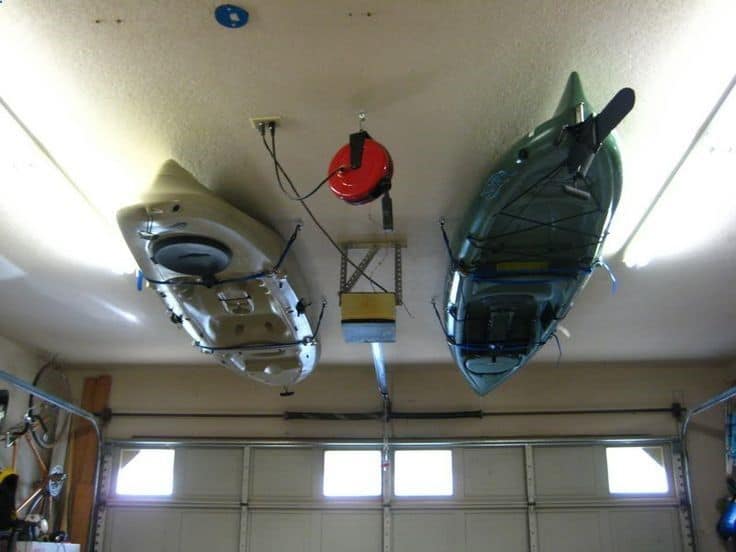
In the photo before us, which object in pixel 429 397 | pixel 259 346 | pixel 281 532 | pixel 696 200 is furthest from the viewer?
pixel 429 397

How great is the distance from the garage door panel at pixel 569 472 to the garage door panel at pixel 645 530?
28 centimetres

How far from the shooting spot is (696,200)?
3.26 meters

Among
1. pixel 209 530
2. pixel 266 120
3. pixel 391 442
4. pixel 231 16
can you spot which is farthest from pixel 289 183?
pixel 209 530

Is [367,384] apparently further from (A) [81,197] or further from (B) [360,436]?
(A) [81,197]

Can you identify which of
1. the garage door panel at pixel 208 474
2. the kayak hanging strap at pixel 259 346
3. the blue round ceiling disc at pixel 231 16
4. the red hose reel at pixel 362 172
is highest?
the blue round ceiling disc at pixel 231 16

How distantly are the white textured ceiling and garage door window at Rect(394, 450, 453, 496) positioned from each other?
3078 mm

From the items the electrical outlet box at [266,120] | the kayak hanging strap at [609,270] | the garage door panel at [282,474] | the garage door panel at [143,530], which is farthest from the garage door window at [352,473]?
the electrical outlet box at [266,120]

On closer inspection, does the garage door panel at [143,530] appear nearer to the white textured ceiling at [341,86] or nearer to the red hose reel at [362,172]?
the white textured ceiling at [341,86]

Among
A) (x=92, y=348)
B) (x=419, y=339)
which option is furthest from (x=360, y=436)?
(x=92, y=348)

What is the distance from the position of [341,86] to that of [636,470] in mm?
5160

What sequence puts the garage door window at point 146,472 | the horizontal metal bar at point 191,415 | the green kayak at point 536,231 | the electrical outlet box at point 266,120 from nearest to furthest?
the green kayak at point 536,231
the electrical outlet box at point 266,120
the garage door window at point 146,472
the horizontal metal bar at point 191,415

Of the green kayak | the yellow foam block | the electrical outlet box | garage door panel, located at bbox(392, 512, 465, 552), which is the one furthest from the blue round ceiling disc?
garage door panel, located at bbox(392, 512, 465, 552)

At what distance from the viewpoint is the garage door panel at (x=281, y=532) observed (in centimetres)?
595

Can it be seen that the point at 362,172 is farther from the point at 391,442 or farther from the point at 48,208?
the point at 391,442
